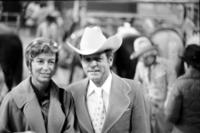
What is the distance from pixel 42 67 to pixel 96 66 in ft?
1.27

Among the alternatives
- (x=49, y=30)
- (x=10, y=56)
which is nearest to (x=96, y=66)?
(x=10, y=56)

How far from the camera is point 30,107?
320 centimetres

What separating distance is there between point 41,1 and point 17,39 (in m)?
7.21

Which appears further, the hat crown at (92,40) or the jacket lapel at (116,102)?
the hat crown at (92,40)

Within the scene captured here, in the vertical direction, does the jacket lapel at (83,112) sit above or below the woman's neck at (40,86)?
below

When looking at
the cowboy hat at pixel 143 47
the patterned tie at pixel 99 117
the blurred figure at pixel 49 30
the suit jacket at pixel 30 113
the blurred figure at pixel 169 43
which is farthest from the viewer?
the blurred figure at pixel 49 30

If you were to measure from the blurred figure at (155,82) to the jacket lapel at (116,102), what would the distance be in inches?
94.9

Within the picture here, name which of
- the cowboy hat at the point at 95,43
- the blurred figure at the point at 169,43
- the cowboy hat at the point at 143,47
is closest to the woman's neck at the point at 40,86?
the cowboy hat at the point at 95,43

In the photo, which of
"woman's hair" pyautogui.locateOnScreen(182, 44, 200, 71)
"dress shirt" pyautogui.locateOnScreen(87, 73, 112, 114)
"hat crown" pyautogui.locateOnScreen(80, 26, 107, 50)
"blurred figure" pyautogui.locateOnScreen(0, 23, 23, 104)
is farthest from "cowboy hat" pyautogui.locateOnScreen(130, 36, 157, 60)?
"dress shirt" pyautogui.locateOnScreen(87, 73, 112, 114)

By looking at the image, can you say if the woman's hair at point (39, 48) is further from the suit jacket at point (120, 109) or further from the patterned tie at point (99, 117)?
the patterned tie at point (99, 117)

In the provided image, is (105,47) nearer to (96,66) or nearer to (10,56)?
(96,66)

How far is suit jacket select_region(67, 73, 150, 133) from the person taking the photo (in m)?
3.37

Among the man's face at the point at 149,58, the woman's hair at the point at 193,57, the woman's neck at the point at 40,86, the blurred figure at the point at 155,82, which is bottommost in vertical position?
the blurred figure at the point at 155,82

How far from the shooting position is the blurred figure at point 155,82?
234 inches
